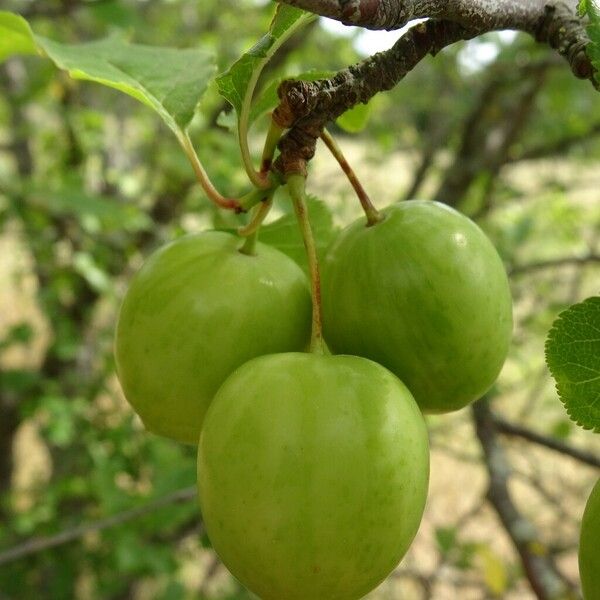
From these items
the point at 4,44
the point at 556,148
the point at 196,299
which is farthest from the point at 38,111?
the point at 196,299

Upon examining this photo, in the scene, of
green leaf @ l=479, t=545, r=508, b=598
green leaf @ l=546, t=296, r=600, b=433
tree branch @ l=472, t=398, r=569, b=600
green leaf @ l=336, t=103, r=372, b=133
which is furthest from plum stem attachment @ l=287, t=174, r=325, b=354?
green leaf @ l=479, t=545, r=508, b=598

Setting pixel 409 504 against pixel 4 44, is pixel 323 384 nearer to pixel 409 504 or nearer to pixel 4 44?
pixel 409 504

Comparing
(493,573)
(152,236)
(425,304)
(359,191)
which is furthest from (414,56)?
(152,236)

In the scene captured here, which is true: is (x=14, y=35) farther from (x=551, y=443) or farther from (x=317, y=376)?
(x=551, y=443)

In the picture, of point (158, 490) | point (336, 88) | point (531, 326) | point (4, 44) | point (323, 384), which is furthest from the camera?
Result: point (531, 326)

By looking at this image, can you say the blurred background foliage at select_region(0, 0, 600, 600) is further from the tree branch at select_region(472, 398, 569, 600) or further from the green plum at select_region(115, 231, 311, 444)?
the green plum at select_region(115, 231, 311, 444)

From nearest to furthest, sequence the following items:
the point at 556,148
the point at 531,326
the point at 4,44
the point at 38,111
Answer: the point at 4,44 → the point at 556,148 → the point at 531,326 → the point at 38,111
